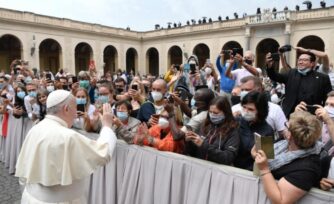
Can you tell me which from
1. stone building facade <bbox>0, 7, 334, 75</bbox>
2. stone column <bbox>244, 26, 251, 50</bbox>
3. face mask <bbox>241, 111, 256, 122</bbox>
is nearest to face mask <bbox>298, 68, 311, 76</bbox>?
face mask <bbox>241, 111, 256, 122</bbox>

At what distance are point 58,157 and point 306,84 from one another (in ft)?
11.9

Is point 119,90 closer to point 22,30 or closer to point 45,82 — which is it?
point 45,82

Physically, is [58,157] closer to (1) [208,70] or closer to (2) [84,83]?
(2) [84,83]

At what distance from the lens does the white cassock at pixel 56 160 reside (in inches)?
109

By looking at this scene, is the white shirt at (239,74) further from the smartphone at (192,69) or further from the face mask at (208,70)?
the face mask at (208,70)

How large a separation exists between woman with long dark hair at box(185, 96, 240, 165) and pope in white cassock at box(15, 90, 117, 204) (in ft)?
3.00

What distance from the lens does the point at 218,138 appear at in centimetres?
331

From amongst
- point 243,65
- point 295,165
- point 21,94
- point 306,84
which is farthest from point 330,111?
point 21,94

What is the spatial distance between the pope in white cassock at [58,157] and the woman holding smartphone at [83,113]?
167 centimetres

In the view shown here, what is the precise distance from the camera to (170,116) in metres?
3.57

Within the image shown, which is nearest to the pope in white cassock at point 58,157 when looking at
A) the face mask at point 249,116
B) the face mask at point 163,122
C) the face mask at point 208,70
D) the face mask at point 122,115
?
the face mask at point 163,122

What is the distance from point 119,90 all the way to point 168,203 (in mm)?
3944

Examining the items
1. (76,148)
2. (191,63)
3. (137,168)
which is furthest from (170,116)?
(191,63)

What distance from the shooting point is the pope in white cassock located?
2.78 m
